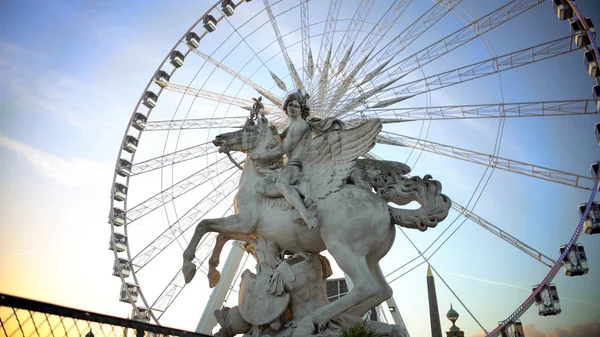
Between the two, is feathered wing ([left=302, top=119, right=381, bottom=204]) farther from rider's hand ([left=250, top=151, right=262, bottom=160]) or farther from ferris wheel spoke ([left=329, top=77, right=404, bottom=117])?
ferris wheel spoke ([left=329, top=77, right=404, bottom=117])

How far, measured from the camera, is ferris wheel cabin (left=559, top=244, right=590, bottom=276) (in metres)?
14.1

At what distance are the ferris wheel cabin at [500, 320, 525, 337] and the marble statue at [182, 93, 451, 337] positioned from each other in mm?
9630

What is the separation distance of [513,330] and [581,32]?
8.34 metres

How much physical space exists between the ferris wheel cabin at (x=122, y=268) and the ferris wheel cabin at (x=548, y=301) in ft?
40.8

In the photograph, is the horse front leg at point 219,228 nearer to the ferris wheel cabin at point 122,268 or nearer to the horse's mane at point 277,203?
the horse's mane at point 277,203

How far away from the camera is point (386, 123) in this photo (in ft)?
49.6

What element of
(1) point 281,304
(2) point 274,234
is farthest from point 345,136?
(1) point 281,304

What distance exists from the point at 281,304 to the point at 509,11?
1244 centimetres

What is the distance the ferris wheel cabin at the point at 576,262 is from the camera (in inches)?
556

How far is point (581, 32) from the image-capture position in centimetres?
1395

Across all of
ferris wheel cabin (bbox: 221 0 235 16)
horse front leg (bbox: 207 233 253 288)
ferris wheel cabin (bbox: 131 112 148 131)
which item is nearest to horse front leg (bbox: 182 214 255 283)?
horse front leg (bbox: 207 233 253 288)

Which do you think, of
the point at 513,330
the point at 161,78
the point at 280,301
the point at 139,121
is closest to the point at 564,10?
the point at 513,330

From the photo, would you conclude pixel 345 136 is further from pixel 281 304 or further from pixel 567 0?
pixel 567 0

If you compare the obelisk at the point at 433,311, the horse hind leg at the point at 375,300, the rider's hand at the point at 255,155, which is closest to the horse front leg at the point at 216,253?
the rider's hand at the point at 255,155
